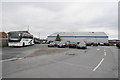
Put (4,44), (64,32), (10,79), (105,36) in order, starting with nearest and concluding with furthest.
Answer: (10,79) < (4,44) < (105,36) < (64,32)

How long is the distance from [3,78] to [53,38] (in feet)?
242

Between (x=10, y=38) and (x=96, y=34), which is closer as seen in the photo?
(x=10, y=38)

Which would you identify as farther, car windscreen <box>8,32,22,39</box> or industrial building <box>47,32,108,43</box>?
industrial building <box>47,32,108,43</box>

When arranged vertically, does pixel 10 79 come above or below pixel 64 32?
below

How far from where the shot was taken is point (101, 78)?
17.3ft

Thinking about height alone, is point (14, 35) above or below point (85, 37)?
below

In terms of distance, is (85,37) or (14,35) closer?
(14,35)

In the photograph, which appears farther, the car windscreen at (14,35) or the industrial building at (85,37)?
the industrial building at (85,37)

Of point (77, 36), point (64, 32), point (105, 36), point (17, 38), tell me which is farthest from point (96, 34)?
point (17, 38)

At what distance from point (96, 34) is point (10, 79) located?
7590cm

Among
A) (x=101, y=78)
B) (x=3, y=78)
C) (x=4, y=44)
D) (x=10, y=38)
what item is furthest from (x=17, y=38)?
(x=101, y=78)

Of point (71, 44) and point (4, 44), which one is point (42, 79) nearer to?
point (71, 44)

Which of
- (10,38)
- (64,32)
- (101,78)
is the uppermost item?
(64,32)

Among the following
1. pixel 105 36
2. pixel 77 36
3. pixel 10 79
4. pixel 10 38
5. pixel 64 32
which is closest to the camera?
pixel 10 79
